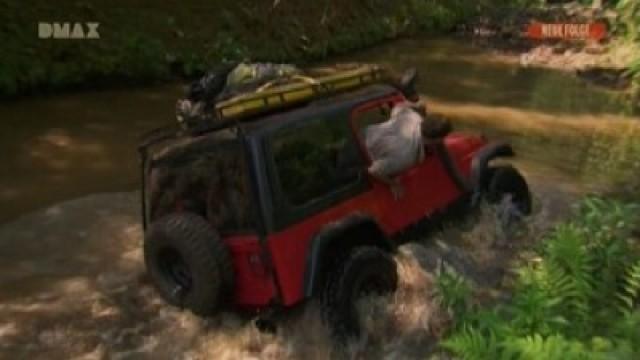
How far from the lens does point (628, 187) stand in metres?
11.6

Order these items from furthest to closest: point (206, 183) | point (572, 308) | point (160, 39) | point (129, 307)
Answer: point (160, 39), point (129, 307), point (206, 183), point (572, 308)

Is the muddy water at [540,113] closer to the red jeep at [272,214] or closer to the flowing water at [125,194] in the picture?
the flowing water at [125,194]

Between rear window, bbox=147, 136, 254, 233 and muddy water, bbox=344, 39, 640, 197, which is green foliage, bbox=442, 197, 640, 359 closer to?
rear window, bbox=147, 136, 254, 233

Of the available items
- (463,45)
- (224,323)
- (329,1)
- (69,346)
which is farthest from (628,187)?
(463,45)

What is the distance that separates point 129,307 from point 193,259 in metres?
1.50

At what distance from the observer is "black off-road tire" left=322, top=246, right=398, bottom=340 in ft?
22.2

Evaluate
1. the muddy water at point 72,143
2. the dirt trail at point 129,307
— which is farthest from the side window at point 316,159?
the muddy water at point 72,143

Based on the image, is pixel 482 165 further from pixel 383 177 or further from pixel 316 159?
pixel 316 159

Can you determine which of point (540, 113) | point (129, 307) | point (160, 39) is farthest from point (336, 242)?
point (160, 39)

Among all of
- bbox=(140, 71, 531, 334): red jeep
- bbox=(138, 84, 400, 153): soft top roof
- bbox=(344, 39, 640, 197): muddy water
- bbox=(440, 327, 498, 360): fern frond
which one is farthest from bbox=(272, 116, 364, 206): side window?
bbox=(344, 39, 640, 197): muddy water

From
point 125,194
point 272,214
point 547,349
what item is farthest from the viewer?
point 125,194

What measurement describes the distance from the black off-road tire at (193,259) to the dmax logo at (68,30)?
1031 cm

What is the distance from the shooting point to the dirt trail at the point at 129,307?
7.00 m

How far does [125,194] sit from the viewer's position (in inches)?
432
